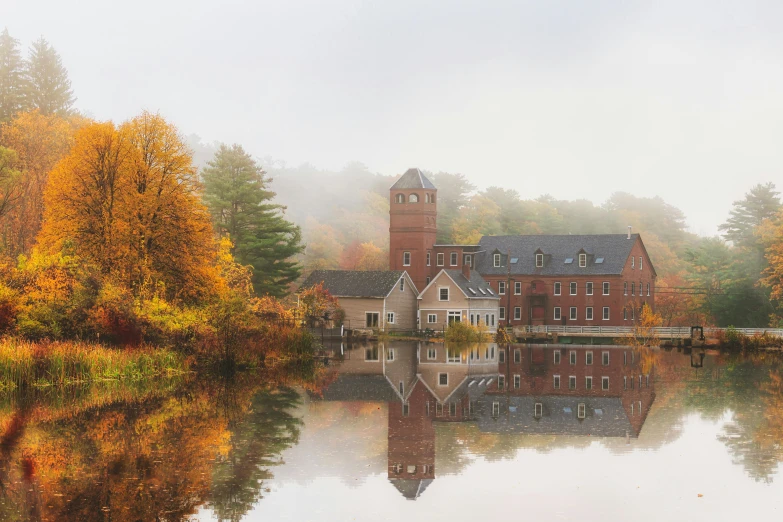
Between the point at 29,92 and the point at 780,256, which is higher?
the point at 29,92

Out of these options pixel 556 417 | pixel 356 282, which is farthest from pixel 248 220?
pixel 556 417

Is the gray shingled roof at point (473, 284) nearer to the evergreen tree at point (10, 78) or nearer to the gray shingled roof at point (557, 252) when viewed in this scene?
the gray shingled roof at point (557, 252)

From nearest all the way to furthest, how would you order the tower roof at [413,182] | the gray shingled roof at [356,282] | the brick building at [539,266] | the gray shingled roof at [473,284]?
the gray shingled roof at [356,282] < the gray shingled roof at [473,284] < the brick building at [539,266] < the tower roof at [413,182]

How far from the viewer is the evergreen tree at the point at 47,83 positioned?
87125 mm

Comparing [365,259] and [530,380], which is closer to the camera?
[530,380]

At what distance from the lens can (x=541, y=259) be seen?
92812 mm

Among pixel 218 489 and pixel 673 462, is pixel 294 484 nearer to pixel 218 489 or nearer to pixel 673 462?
pixel 218 489

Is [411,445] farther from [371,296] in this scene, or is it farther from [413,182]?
[413,182]

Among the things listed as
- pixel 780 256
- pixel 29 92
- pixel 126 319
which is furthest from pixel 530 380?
pixel 29 92

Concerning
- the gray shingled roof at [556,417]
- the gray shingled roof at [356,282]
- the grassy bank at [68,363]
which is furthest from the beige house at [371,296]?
the gray shingled roof at [556,417]

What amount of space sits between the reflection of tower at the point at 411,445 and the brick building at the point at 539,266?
206ft

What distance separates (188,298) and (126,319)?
800cm

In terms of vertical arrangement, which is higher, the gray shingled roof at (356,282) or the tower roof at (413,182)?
the tower roof at (413,182)

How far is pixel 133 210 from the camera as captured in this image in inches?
1636
